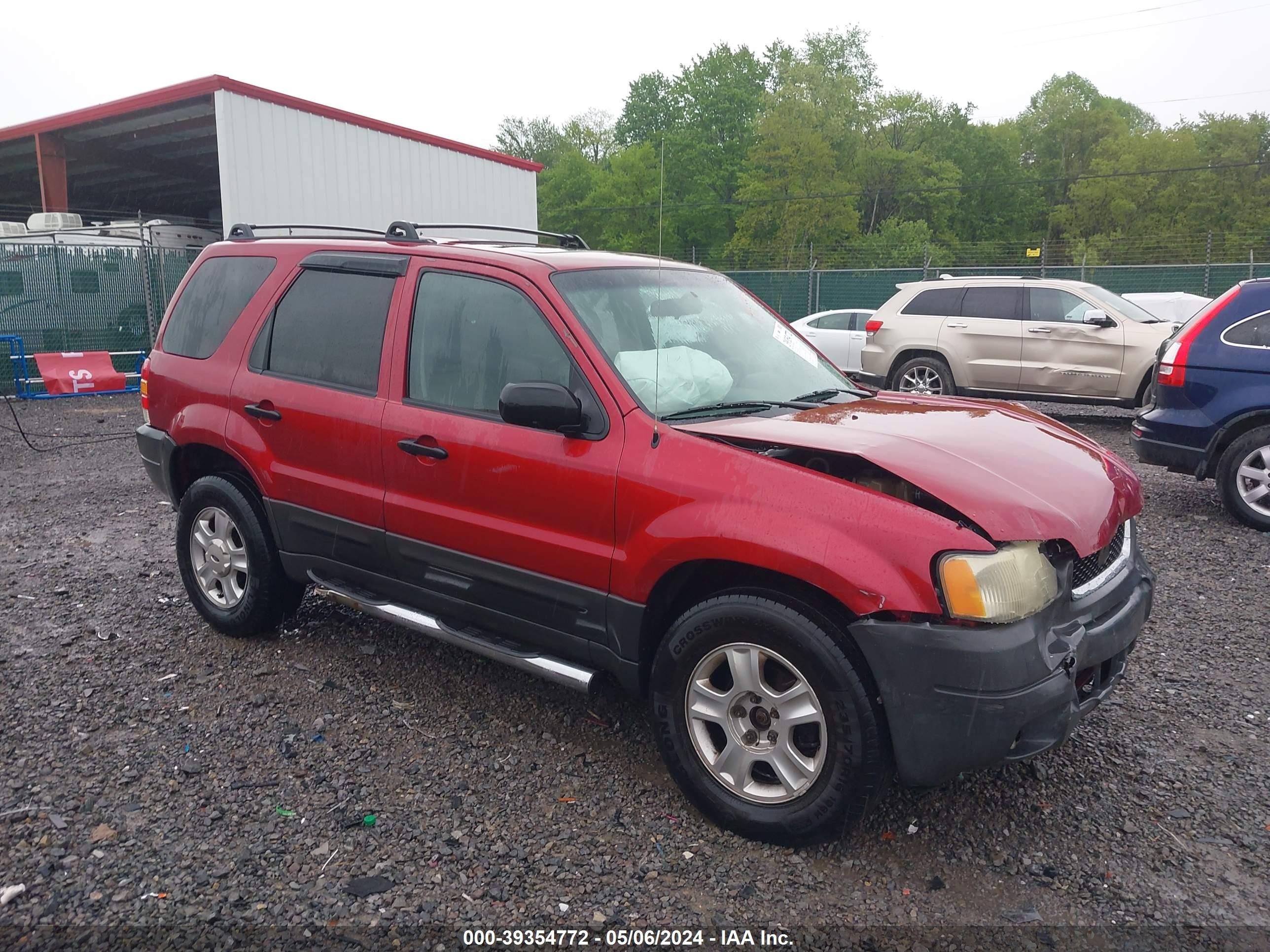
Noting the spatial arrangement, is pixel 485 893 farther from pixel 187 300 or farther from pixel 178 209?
pixel 178 209

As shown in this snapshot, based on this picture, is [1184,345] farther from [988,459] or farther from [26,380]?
[26,380]

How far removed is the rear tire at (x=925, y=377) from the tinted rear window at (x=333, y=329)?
9534 millimetres

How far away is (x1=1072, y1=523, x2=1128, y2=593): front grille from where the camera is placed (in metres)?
2.97

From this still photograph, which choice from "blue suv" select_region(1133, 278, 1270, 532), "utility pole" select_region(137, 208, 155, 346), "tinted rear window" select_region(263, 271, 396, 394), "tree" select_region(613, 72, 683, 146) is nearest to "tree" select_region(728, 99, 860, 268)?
"tree" select_region(613, 72, 683, 146)

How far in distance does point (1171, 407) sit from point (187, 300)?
22.2ft

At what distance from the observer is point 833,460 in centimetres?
298

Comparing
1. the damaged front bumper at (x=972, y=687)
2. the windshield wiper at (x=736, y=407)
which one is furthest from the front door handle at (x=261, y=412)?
the damaged front bumper at (x=972, y=687)

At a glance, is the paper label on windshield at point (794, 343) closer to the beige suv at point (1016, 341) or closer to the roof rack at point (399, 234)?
the roof rack at point (399, 234)

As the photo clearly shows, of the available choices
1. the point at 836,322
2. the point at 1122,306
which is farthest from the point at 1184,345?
the point at 836,322

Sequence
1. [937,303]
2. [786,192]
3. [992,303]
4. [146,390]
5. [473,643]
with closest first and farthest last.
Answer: [473,643], [146,390], [992,303], [937,303], [786,192]

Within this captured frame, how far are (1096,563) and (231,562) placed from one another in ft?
12.6

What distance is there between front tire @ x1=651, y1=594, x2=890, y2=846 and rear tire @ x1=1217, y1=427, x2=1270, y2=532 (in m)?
5.47

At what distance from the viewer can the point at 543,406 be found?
316cm

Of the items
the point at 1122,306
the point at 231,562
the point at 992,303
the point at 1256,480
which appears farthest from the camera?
the point at 992,303
